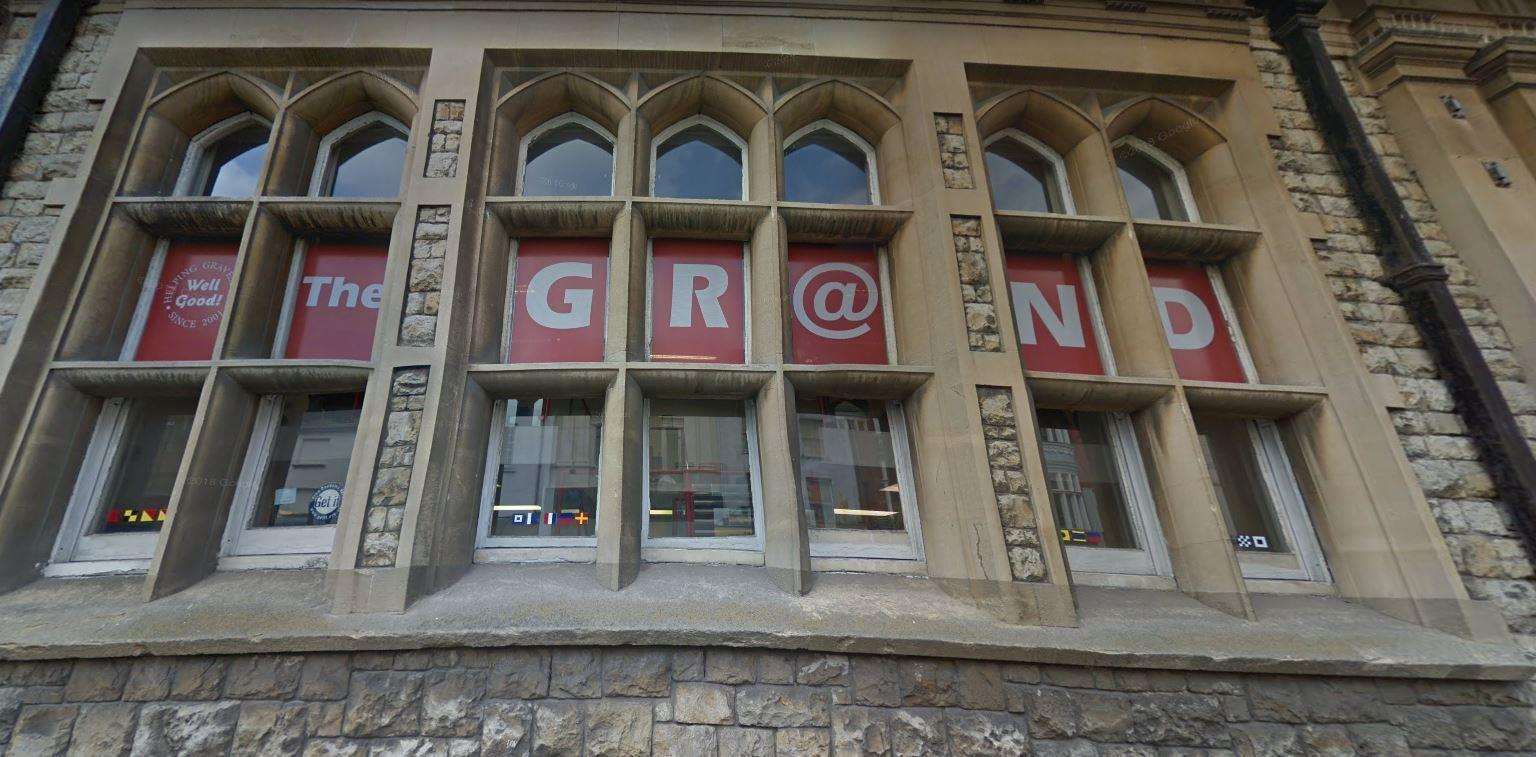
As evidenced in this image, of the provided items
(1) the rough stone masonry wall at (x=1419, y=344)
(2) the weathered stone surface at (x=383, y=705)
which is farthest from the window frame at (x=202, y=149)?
(1) the rough stone masonry wall at (x=1419, y=344)

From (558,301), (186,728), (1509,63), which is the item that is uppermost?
(1509,63)

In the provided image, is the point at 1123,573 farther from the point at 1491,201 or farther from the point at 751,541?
the point at 1491,201

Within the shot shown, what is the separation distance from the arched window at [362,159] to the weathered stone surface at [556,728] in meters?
3.64

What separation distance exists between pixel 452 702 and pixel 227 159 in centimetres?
442

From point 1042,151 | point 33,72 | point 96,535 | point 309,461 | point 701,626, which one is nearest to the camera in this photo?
point 701,626

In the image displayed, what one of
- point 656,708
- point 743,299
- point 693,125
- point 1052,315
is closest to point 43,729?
point 656,708

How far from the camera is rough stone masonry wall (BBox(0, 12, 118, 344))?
11.4 ft

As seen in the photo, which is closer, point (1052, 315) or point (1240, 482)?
point (1240, 482)

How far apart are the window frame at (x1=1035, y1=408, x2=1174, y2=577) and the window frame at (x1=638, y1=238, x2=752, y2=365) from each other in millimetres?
1838

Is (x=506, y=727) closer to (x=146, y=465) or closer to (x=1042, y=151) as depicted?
(x=146, y=465)

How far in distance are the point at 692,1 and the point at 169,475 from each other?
4604 millimetres

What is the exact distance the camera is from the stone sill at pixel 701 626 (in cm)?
263

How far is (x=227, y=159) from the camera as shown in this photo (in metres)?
4.31

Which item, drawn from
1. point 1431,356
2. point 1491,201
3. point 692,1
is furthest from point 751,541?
point 1491,201
